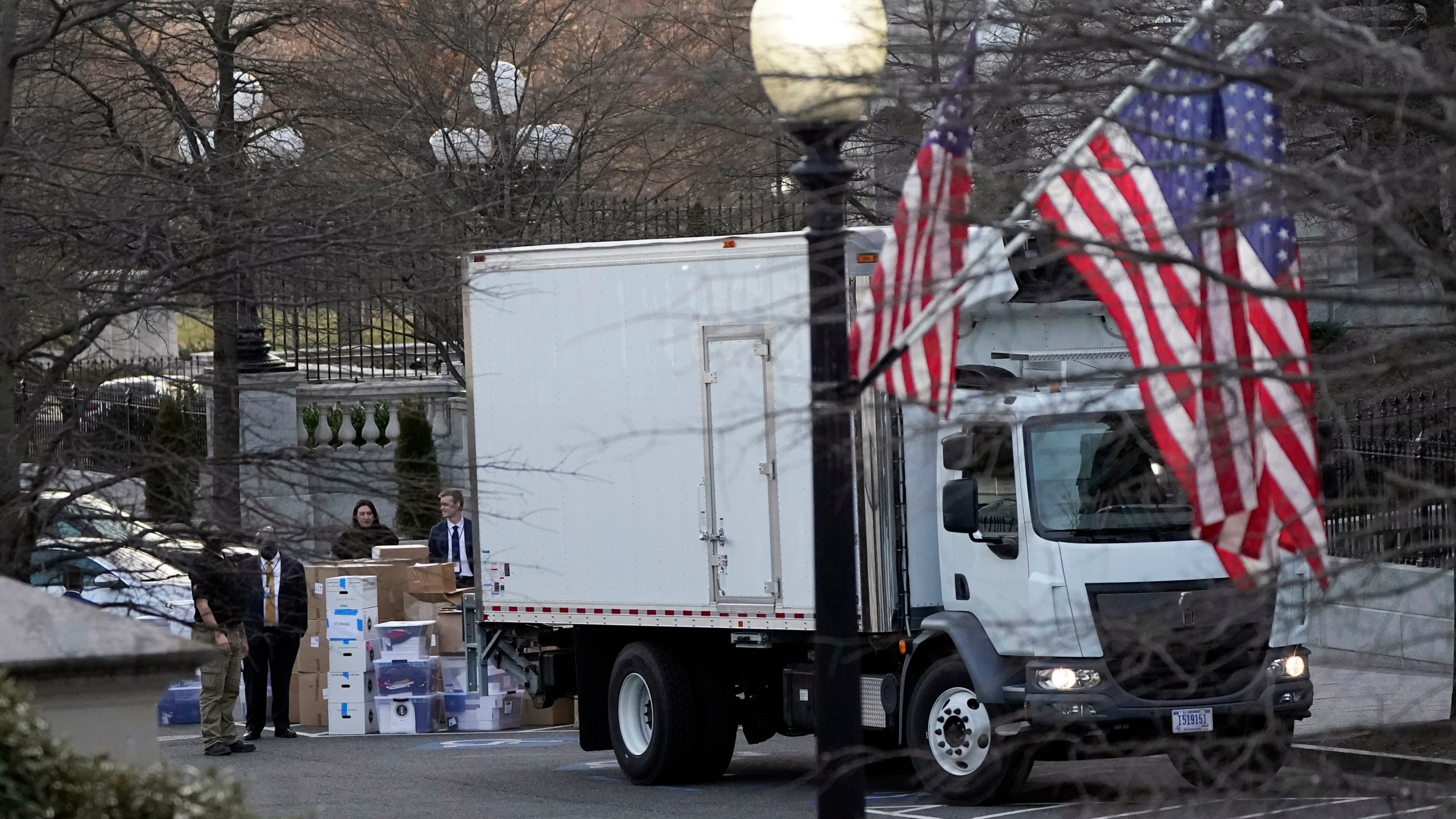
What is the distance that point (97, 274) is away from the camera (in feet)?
30.2

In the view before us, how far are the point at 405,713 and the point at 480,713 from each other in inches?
28.7

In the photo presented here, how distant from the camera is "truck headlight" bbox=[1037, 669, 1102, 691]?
39.0ft

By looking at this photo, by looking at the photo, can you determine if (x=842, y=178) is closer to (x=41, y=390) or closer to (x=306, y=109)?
(x=41, y=390)

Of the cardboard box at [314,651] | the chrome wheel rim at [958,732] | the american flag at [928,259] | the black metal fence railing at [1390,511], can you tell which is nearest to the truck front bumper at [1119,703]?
the chrome wheel rim at [958,732]

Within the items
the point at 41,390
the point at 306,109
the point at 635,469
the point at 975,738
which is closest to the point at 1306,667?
the point at 975,738

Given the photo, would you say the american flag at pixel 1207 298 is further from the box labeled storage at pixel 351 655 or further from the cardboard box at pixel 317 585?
the cardboard box at pixel 317 585

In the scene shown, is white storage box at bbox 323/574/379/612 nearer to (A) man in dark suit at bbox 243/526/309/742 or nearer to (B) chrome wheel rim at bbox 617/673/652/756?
(A) man in dark suit at bbox 243/526/309/742

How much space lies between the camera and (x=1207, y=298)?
4.36 meters

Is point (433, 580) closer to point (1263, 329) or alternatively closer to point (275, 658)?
point (275, 658)

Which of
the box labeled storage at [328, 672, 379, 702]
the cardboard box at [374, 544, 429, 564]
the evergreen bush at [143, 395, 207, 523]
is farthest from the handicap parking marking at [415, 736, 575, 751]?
the evergreen bush at [143, 395, 207, 523]

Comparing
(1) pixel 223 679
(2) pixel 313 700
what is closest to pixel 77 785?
(1) pixel 223 679

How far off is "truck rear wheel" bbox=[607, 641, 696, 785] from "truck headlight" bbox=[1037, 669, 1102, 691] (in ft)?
10.2

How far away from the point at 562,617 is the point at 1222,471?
1009cm

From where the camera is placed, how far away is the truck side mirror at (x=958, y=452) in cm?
1174
